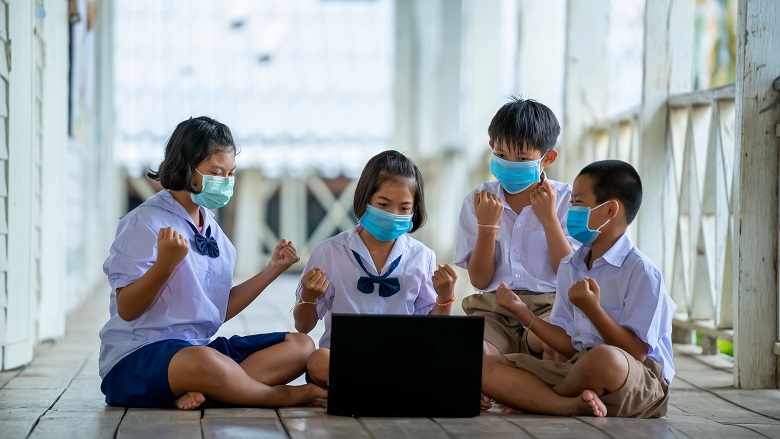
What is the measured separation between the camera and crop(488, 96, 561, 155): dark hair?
2.95m

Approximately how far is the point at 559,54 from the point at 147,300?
364 cm

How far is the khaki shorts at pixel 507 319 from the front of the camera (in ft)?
9.83

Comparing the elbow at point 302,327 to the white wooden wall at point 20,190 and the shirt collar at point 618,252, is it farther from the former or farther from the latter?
the white wooden wall at point 20,190

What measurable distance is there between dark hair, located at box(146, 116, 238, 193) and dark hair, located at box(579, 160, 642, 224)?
103 centimetres

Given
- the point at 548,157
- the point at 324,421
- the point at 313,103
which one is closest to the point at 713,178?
the point at 548,157

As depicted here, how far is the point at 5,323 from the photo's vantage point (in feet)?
11.3

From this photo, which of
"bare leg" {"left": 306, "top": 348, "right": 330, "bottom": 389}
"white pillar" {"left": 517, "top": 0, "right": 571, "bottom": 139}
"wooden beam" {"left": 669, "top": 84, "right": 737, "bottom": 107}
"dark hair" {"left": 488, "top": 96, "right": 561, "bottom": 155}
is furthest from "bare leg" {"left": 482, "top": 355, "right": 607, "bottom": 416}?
"white pillar" {"left": 517, "top": 0, "right": 571, "bottom": 139}

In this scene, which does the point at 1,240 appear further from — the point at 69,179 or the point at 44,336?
the point at 69,179

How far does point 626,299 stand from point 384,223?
697 mm

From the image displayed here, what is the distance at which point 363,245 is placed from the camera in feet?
9.41

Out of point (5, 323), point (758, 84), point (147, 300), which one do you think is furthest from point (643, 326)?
point (5, 323)

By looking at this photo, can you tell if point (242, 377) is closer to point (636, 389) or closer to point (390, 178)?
point (390, 178)

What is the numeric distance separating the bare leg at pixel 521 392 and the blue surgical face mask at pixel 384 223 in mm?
437

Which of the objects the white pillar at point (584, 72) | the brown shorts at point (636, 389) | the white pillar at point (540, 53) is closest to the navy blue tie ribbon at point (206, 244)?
the brown shorts at point (636, 389)
